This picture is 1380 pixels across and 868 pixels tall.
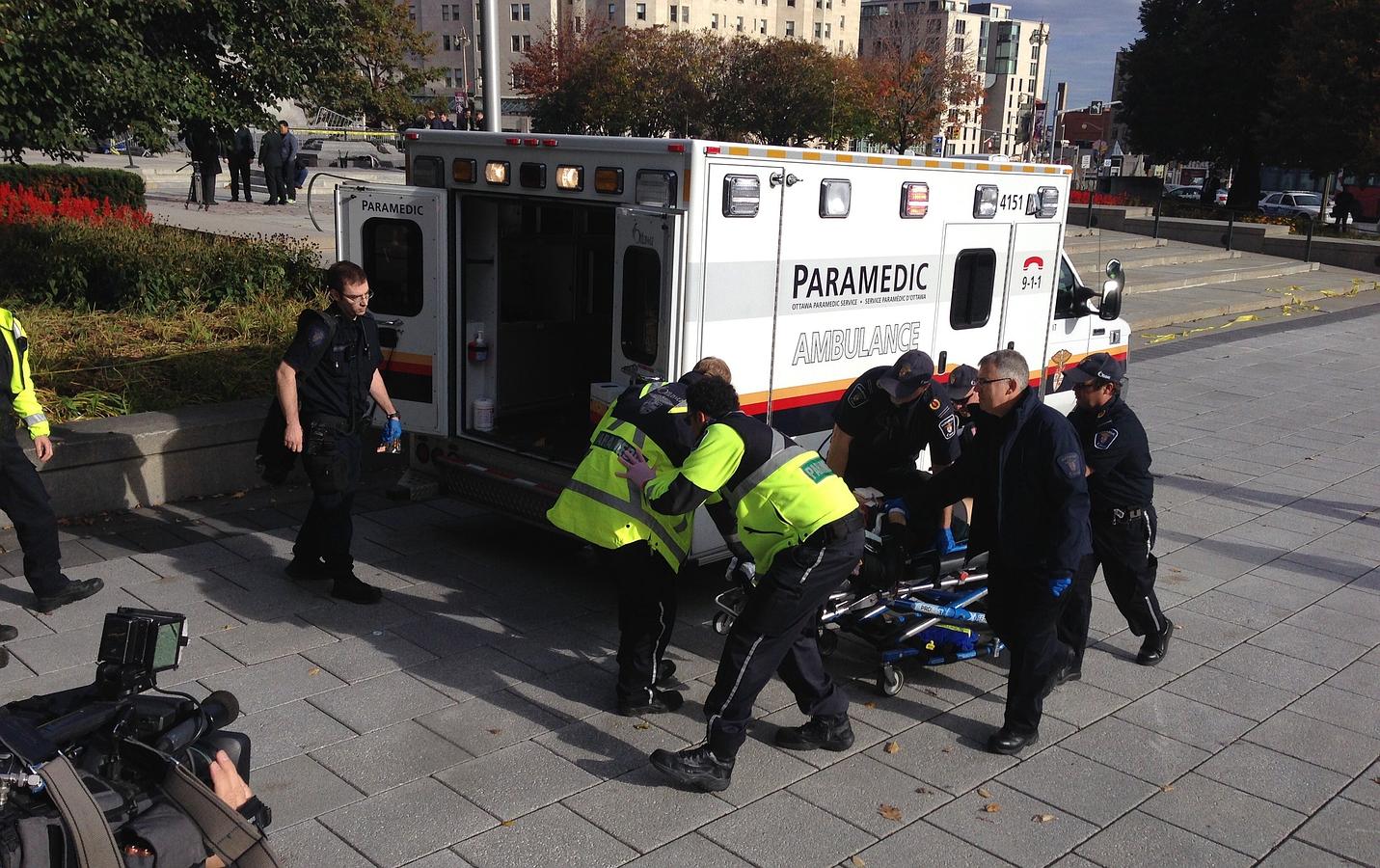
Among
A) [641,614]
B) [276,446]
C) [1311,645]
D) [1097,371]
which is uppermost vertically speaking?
[1097,371]

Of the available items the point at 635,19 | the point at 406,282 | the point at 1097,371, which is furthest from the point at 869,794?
the point at 635,19

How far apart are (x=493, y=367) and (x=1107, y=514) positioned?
3890 millimetres

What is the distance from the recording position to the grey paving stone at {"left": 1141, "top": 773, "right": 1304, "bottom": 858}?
4.69 metres

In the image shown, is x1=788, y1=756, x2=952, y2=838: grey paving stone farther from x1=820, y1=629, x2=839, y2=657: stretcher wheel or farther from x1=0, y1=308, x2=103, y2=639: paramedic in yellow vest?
x1=0, y1=308, x2=103, y2=639: paramedic in yellow vest

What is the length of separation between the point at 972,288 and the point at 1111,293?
1.49 metres

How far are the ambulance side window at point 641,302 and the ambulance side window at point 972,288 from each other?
2313 mm

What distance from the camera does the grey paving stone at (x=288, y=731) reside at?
5.02m

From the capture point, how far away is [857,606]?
5922 millimetres

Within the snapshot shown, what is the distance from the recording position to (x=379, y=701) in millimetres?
5520

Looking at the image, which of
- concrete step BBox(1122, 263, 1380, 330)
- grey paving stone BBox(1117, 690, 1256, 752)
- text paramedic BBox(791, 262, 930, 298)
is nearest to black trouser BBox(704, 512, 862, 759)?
grey paving stone BBox(1117, 690, 1256, 752)

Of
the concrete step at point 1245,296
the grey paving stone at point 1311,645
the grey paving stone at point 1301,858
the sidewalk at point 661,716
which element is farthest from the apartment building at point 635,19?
the grey paving stone at point 1301,858

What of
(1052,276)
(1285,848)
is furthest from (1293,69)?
(1285,848)

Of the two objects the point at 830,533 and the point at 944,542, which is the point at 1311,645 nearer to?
the point at 944,542

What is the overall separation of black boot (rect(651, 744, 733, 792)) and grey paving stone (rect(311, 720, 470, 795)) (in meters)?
0.89
